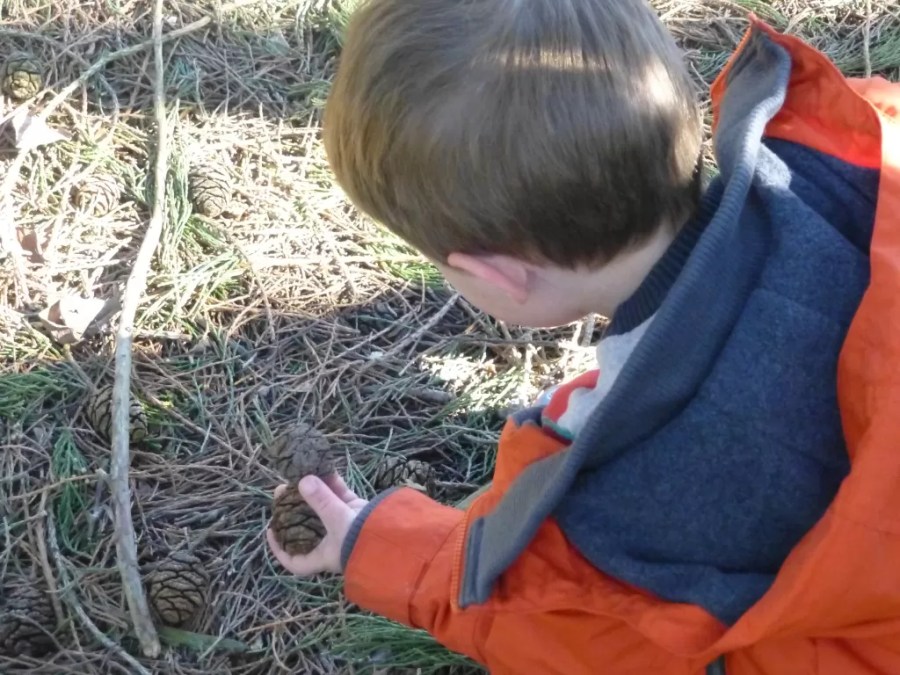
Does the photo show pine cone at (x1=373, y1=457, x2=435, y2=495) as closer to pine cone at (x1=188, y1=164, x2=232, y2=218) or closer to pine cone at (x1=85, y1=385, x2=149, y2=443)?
pine cone at (x1=85, y1=385, x2=149, y2=443)

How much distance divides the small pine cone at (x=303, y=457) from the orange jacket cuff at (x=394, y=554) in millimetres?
180

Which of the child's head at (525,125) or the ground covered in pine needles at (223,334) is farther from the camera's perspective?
the ground covered in pine needles at (223,334)

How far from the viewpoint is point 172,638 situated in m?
1.73

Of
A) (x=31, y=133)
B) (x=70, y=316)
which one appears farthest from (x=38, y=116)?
(x=70, y=316)

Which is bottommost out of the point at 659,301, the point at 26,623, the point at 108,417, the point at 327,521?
the point at 26,623

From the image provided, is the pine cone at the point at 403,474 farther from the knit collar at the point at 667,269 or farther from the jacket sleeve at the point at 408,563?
the knit collar at the point at 667,269

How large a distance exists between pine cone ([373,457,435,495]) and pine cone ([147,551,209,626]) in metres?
0.37

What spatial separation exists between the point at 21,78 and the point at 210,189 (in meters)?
0.64

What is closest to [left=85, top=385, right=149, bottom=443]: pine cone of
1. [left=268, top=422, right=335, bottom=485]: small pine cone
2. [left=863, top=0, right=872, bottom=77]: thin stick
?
[left=268, top=422, right=335, bottom=485]: small pine cone

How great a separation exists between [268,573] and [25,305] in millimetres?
867

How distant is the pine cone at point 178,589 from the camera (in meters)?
1.72

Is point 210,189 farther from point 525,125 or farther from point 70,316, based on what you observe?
point 525,125

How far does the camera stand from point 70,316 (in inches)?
84.2

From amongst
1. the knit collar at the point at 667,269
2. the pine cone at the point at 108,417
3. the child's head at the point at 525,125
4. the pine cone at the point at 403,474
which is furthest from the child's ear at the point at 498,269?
the pine cone at the point at 108,417
